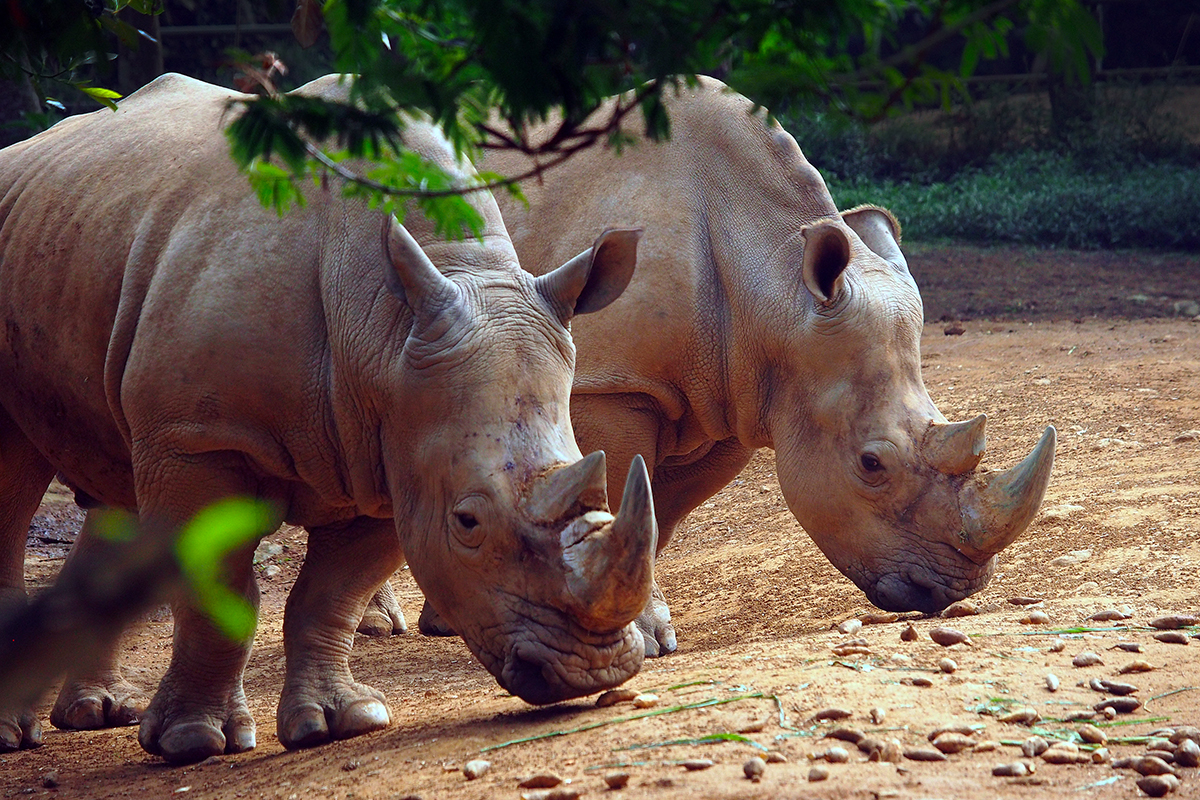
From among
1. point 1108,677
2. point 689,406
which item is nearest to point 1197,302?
point 689,406

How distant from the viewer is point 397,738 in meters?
3.77

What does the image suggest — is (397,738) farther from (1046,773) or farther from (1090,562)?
(1090,562)

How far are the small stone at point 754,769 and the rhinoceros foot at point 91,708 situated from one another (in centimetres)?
291

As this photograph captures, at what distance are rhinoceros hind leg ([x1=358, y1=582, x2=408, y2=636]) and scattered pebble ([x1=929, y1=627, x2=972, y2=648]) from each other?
2972 millimetres

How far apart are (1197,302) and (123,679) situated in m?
9.60

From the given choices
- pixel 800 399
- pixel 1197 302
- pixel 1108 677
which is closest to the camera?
pixel 1108 677

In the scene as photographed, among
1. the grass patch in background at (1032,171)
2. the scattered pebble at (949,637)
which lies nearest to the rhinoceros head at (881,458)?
the scattered pebble at (949,637)

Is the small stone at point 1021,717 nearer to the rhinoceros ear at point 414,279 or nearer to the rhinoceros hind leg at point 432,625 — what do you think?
the rhinoceros ear at point 414,279

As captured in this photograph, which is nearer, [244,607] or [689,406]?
[244,607]

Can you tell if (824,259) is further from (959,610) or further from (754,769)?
(754,769)

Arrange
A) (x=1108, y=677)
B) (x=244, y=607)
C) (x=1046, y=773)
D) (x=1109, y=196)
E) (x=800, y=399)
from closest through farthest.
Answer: (x=1046, y=773), (x=1108, y=677), (x=244, y=607), (x=800, y=399), (x=1109, y=196)

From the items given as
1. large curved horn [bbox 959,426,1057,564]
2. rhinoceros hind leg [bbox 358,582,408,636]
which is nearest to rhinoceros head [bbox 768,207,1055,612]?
large curved horn [bbox 959,426,1057,564]

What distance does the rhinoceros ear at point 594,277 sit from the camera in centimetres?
391

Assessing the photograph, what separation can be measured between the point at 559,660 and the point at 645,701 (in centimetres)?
29
